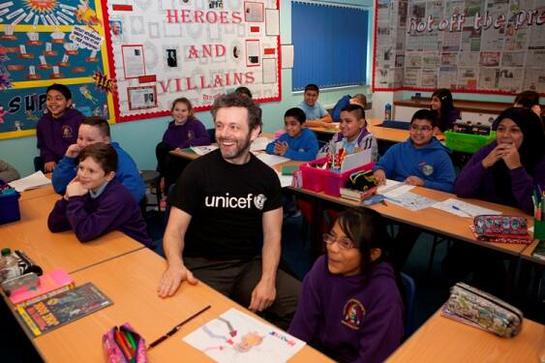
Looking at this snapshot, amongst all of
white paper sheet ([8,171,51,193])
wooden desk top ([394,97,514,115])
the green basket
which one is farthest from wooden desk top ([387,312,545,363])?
wooden desk top ([394,97,514,115])

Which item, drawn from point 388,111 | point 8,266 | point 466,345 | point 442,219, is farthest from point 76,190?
point 388,111

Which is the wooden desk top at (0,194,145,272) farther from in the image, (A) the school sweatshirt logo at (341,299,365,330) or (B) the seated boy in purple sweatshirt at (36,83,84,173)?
(B) the seated boy in purple sweatshirt at (36,83,84,173)

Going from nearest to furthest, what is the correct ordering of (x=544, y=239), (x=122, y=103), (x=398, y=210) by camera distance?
(x=544, y=239) < (x=398, y=210) < (x=122, y=103)

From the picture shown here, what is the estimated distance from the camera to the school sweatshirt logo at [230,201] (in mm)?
1996

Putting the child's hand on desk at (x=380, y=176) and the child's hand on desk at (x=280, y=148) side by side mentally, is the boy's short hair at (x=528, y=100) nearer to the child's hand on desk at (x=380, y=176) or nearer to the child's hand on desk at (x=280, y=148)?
the child's hand on desk at (x=380, y=176)

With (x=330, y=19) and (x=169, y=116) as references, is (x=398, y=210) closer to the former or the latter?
(x=169, y=116)

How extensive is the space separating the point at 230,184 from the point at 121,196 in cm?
57

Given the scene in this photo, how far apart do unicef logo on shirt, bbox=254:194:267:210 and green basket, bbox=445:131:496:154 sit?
2.75 meters

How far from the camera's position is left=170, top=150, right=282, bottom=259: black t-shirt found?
6.53 ft

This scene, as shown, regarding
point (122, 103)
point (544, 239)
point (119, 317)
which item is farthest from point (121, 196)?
point (122, 103)

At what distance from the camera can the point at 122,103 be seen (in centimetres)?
459

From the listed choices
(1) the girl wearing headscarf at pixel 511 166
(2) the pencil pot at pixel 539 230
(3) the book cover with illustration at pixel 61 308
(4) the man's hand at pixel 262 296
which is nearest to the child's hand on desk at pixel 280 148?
(1) the girl wearing headscarf at pixel 511 166

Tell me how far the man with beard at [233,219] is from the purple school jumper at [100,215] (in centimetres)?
31

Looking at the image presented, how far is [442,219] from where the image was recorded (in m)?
2.33
